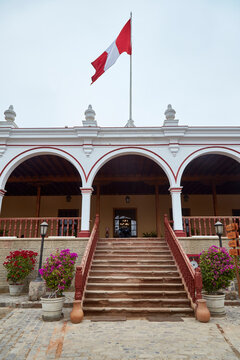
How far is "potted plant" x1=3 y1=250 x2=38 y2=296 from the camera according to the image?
24.3 feet

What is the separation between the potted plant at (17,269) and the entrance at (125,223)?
698cm

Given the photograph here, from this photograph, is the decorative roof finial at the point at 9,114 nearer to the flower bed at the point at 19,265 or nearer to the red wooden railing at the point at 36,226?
the red wooden railing at the point at 36,226

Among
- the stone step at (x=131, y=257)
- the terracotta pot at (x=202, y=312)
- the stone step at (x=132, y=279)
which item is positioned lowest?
the terracotta pot at (x=202, y=312)

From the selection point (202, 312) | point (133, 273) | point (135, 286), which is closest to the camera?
point (202, 312)

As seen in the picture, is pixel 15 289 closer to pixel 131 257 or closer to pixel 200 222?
pixel 131 257

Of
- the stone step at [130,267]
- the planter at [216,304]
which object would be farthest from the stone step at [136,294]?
the stone step at [130,267]

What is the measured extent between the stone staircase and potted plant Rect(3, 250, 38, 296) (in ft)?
6.95

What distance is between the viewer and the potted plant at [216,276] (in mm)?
5621

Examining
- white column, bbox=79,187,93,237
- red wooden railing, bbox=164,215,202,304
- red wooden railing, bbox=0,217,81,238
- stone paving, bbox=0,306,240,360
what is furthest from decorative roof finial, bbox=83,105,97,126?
stone paving, bbox=0,306,240,360

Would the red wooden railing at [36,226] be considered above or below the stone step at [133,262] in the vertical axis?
above

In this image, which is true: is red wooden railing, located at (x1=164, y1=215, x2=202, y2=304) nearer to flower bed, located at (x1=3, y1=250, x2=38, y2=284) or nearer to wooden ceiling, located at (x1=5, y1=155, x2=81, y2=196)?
flower bed, located at (x1=3, y1=250, x2=38, y2=284)

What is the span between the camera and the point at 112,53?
10.9 m

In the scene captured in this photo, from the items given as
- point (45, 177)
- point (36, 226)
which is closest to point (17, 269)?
point (36, 226)

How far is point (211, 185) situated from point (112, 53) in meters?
8.15
